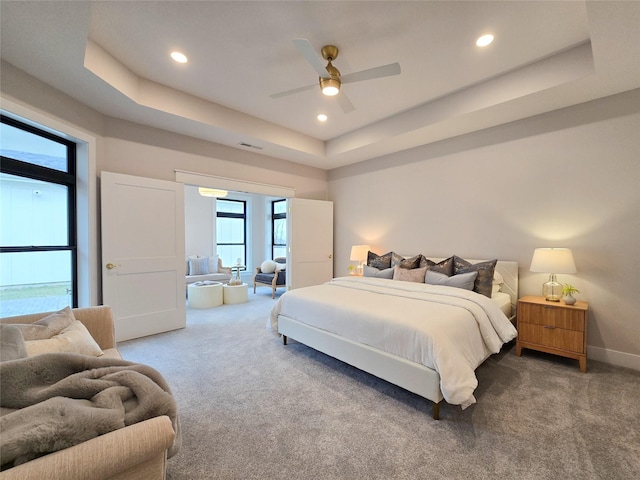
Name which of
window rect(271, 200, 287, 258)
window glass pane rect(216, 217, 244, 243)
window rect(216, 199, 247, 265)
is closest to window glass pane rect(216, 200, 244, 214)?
window rect(216, 199, 247, 265)

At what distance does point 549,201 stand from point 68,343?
453 centimetres

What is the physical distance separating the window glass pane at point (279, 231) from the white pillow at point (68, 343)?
6474mm

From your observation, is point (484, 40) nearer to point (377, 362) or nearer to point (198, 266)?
point (377, 362)

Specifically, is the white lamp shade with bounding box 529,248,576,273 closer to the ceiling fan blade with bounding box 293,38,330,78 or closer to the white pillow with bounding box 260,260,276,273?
the ceiling fan blade with bounding box 293,38,330,78

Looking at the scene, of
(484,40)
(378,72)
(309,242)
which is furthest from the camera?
(309,242)

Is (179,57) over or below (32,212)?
over

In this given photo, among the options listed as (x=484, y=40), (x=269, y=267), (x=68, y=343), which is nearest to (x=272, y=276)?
(x=269, y=267)

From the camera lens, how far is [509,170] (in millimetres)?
3486

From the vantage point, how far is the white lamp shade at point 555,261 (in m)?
2.71

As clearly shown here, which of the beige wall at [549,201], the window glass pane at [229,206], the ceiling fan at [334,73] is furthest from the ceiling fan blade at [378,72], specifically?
the window glass pane at [229,206]

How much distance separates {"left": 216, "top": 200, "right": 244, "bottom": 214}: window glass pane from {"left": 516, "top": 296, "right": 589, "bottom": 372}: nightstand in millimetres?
7458

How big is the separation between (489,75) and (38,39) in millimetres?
4021

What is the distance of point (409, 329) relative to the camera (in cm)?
209

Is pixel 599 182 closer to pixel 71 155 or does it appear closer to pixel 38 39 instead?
pixel 38 39
